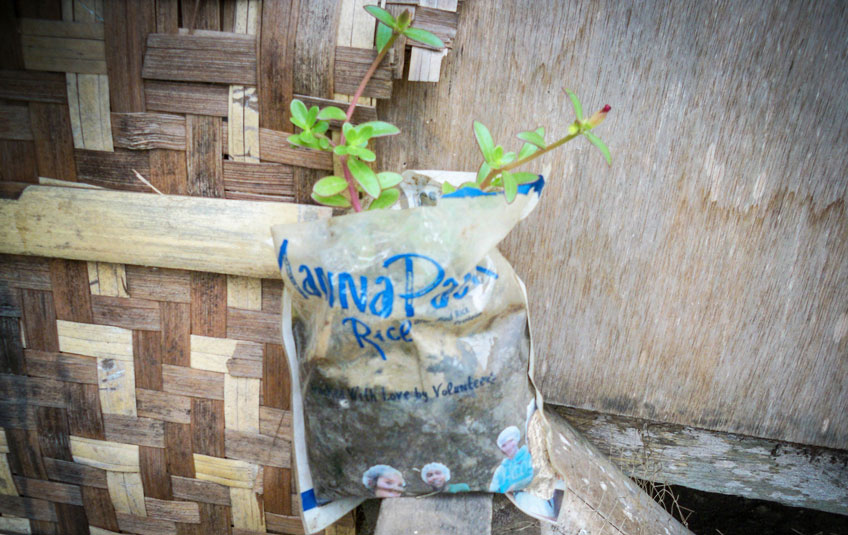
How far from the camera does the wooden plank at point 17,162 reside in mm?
1007

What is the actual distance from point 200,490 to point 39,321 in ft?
1.68

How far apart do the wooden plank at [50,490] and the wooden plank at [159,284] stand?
55 cm

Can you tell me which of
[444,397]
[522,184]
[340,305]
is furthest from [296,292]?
[522,184]

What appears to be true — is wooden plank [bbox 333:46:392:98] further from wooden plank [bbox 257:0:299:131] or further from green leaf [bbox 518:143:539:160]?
green leaf [bbox 518:143:539:160]

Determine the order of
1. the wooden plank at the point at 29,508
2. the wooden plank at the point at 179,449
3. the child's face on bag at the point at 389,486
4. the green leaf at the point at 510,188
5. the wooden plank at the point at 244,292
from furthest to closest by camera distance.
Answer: the wooden plank at the point at 29,508, the wooden plank at the point at 179,449, the wooden plank at the point at 244,292, the child's face on bag at the point at 389,486, the green leaf at the point at 510,188

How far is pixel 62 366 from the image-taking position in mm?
1127

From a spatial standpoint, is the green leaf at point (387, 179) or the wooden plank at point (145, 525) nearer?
the green leaf at point (387, 179)

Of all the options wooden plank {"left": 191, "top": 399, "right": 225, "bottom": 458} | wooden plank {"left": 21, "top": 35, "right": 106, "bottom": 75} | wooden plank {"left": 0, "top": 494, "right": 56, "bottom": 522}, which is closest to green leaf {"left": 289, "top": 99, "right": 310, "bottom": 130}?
wooden plank {"left": 21, "top": 35, "right": 106, "bottom": 75}

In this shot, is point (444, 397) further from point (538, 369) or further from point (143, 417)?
point (143, 417)

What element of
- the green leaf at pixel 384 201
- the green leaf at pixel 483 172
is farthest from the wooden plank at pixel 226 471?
the green leaf at pixel 483 172

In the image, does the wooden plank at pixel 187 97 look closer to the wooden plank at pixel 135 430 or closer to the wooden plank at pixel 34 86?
the wooden plank at pixel 34 86

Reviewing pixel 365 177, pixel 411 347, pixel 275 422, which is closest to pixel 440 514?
pixel 411 347

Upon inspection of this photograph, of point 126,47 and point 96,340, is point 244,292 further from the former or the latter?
point 126,47

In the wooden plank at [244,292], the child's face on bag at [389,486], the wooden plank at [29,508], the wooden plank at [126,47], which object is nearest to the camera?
the child's face on bag at [389,486]
